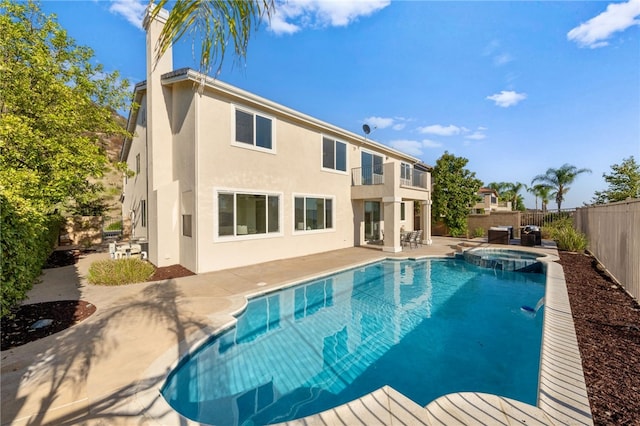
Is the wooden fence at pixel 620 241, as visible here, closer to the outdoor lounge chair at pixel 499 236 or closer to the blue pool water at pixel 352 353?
the blue pool water at pixel 352 353

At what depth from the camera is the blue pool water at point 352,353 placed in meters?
3.84

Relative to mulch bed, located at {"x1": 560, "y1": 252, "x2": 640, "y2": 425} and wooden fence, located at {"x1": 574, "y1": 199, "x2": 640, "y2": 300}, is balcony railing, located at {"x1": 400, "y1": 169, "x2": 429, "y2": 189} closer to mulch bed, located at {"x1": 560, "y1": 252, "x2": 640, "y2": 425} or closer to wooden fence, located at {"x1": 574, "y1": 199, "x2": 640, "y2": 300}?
wooden fence, located at {"x1": 574, "y1": 199, "x2": 640, "y2": 300}

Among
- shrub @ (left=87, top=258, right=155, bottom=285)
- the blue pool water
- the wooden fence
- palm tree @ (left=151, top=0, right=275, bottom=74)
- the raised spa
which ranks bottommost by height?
the blue pool water

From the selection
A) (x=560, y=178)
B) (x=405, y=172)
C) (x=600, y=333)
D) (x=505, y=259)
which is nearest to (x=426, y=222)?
(x=405, y=172)

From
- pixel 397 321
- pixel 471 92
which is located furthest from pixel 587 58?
pixel 397 321

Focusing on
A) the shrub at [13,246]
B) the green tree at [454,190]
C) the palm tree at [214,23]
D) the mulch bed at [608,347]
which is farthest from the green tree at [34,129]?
the green tree at [454,190]

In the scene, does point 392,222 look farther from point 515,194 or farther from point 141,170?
point 515,194

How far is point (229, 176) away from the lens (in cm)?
1020

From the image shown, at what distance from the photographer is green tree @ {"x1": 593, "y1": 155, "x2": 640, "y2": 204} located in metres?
18.9

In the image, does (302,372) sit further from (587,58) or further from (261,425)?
(587,58)

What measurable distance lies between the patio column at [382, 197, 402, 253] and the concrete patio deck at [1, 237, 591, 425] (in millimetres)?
7527

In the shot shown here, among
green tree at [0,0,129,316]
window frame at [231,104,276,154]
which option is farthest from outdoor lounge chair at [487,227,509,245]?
green tree at [0,0,129,316]

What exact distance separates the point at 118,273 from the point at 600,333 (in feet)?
38.1

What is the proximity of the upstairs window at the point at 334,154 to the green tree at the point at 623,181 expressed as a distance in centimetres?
1953
